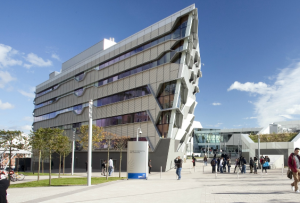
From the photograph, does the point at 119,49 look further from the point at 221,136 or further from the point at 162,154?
the point at 221,136

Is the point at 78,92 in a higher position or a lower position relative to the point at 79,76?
lower

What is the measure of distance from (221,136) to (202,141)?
7660mm

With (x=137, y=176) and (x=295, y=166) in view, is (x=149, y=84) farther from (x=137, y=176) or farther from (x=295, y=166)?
(x=295, y=166)

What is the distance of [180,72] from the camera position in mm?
33188

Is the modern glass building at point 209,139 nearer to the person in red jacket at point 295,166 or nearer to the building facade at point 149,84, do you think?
the building facade at point 149,84

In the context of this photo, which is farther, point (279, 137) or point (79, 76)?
point (79, 76)

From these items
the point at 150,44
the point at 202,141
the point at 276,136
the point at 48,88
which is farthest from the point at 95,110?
the point at 202,141

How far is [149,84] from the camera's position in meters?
36.7

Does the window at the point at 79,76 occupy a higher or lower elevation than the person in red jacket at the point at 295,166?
higher

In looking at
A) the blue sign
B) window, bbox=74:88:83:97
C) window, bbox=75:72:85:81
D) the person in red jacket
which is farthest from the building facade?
the person in red jacket

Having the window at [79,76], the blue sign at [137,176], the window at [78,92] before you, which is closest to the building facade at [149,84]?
the window at [78,92]

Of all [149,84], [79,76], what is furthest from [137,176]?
[79,76]

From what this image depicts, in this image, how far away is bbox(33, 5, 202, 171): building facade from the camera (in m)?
34.1

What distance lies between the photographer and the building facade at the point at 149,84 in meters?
34.1
